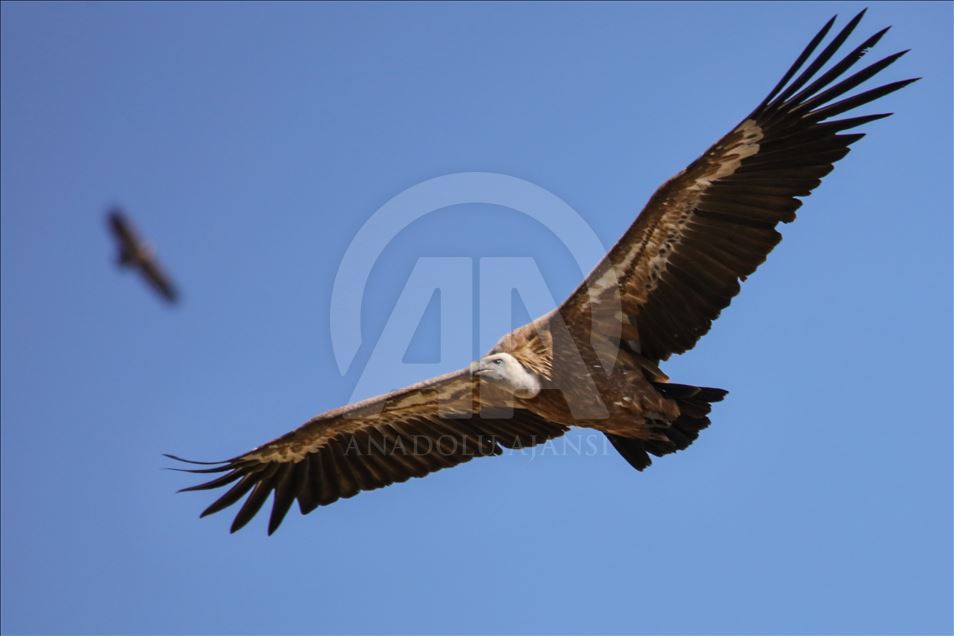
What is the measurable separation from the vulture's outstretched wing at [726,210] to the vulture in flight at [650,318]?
1 centimetres

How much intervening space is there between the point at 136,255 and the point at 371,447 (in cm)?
572

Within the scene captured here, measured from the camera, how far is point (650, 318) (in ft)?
37.7

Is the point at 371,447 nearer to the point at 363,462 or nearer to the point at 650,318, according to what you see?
the point at 363,462

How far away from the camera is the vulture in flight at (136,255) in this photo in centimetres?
761

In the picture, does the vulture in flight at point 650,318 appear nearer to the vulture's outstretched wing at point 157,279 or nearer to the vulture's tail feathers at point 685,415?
the vulture's tail feathers at point 685,415

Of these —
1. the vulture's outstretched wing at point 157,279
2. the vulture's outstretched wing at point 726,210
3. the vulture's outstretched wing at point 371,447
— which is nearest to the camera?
the vulture's outstretched wing at point 157,279

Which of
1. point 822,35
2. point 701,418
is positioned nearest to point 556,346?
point 701,418

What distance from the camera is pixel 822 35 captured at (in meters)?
10.4

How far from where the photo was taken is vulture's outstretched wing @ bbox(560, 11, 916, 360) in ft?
35.3

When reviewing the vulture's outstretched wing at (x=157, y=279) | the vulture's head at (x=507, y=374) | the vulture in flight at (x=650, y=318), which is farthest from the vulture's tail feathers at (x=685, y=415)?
the vulture's outstretched wing at (x=157, y=279)

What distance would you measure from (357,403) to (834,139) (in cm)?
546

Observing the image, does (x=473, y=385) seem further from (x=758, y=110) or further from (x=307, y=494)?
(x=758, y=110)

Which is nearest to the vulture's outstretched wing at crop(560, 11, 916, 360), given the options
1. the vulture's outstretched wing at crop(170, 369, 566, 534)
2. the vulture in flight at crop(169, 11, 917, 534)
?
the vulture in flight at crop(169, 11, 917, 534)

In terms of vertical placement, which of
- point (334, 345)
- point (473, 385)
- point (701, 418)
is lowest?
point (701, 418)
